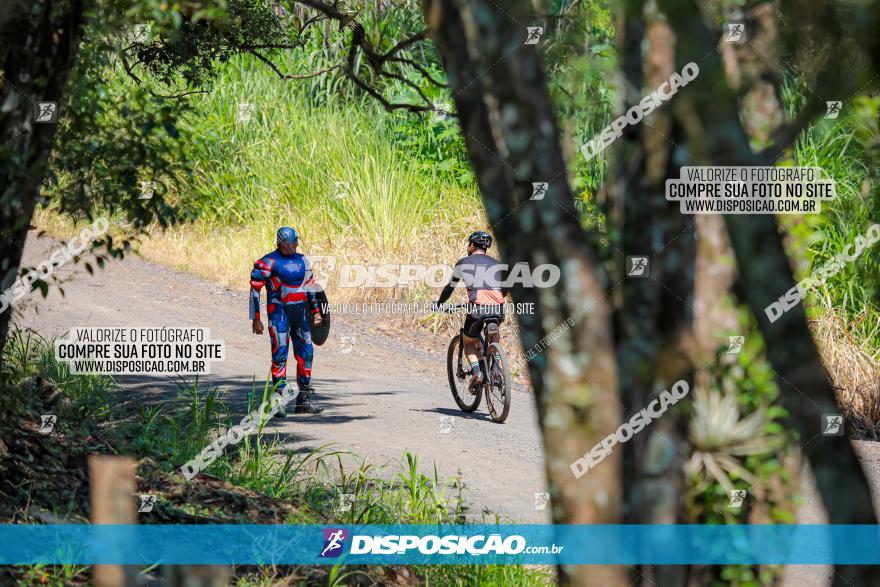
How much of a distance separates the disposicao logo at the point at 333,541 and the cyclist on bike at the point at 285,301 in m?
4.10

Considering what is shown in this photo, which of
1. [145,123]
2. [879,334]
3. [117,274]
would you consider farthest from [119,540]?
[117,274]

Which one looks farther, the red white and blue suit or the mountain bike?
the mountain bike

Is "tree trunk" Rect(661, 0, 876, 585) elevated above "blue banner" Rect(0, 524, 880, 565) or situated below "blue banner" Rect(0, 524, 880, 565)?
above

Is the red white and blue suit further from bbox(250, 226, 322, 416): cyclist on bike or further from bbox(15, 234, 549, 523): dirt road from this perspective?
bbox(15, 234, 549, 523): dirt road

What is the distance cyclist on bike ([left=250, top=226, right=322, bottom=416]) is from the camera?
10102 mm

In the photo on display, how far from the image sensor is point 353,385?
1296 cm

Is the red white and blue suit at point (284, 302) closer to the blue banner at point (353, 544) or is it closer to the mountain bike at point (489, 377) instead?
the mountain bike at point (489, 377)

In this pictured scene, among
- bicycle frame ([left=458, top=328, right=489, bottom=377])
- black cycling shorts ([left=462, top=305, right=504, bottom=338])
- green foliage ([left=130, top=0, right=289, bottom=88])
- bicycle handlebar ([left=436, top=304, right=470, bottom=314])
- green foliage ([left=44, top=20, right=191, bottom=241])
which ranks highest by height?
green foliage ([left=130, top=0, right=289, bottom=88])

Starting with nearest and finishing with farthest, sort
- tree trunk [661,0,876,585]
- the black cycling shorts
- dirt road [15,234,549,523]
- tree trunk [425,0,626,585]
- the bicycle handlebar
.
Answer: tree trunk [661,0,876,585]
tree trunk [425,0,626,585]
dirt road [15,234,549,523]
the black cycling shorts
the bicycle handlebar

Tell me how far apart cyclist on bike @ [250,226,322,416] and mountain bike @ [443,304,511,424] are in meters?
1.64

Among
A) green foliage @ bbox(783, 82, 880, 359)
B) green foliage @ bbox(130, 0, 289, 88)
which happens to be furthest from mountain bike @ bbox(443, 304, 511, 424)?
green foliage @ bbox(130, 0, 289, 88)

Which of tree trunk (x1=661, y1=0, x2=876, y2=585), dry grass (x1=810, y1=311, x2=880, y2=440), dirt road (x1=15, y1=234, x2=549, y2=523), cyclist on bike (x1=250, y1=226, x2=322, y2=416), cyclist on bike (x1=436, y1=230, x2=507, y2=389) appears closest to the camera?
tree trunk (x1=661, y1=0, x2=876, y2=585)

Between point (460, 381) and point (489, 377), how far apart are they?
2.75ft

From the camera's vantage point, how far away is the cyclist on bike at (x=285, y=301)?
10.1m
